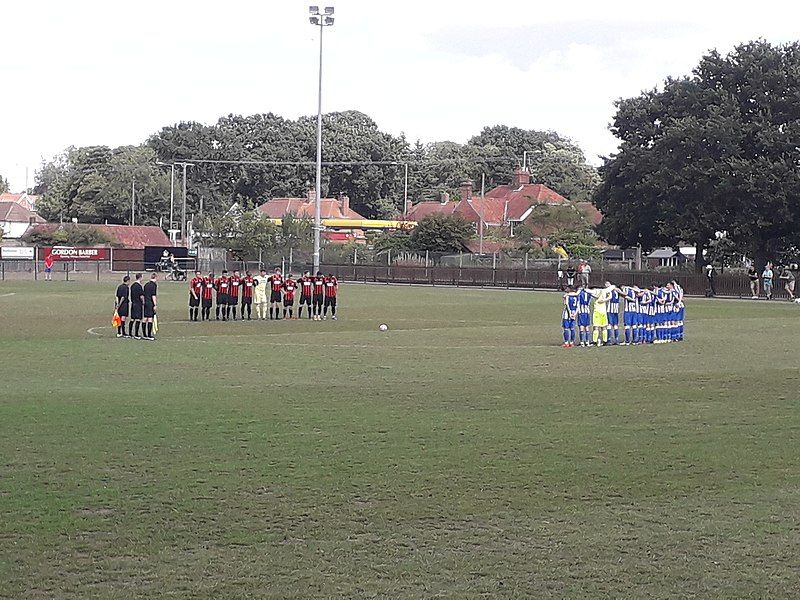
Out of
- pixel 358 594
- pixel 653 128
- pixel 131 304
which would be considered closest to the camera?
pixel 358 594

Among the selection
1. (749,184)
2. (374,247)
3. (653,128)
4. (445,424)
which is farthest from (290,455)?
(374,247)

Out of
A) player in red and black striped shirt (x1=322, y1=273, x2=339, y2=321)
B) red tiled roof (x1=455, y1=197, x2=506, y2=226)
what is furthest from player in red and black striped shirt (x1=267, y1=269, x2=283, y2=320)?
red tiled roof (x1=455, y1=197, x2=506, y2=226)

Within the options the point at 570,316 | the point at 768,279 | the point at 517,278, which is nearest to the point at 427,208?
the point at 517,278

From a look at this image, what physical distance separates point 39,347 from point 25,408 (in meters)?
10.3

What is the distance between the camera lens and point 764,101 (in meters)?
61.9

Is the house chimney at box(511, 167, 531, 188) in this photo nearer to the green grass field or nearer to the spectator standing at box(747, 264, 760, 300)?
the spectator standing at box(747, 264, 760, 300)

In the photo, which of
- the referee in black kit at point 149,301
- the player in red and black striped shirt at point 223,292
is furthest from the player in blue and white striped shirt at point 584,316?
the player in red and black striped shirt at point 223,292

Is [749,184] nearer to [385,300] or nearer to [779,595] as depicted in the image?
[385,300]

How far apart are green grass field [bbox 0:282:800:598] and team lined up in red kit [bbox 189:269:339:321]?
1268 centimetres

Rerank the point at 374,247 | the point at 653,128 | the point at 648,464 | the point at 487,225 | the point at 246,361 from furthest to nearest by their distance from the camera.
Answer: the point at 487,225, the point at 374,247, the point at 653,128, the point at 246,361, the point at 648,464

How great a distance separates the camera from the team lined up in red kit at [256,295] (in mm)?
36219

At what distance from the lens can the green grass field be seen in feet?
25.9

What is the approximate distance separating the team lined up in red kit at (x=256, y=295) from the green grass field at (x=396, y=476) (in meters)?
12.7

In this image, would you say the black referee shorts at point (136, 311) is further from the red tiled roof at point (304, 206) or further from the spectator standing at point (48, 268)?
the red tiled roof at point (304, 206)
